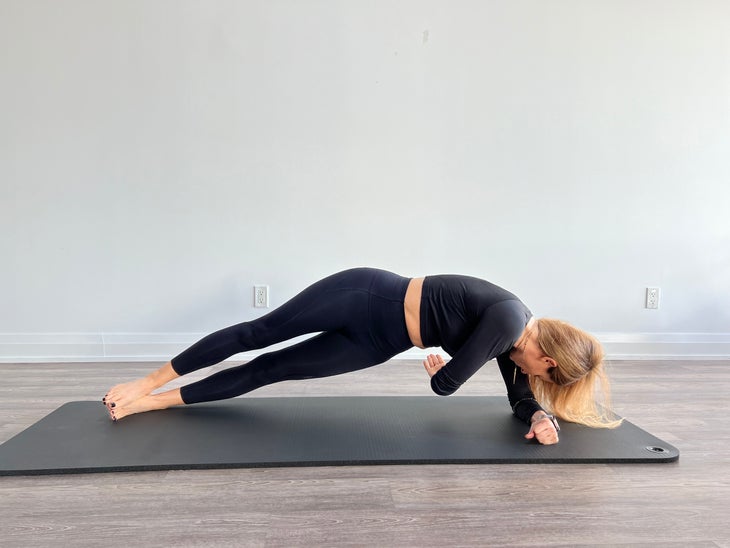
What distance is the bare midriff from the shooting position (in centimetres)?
194

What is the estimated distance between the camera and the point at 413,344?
2.02 meters

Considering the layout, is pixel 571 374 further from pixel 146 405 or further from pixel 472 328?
pixel 146 405

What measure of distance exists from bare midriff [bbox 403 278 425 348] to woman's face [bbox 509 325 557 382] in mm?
357

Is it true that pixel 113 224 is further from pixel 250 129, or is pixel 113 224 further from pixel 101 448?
pixel 101 448

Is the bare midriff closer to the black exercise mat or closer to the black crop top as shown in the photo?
the black crop top

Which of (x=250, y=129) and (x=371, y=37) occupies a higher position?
(x=371, y=37)

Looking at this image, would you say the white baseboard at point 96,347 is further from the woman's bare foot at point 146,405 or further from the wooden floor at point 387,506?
the wooden floor at point 387,506

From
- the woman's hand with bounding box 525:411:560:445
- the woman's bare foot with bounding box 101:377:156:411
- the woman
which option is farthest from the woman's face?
the woman's bare foot with bounding box 101:377:156:411

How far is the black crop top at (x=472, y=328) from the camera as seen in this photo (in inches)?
69.4

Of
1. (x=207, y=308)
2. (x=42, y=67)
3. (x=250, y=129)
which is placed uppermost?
(x=42, y=67)

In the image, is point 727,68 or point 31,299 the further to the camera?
point 727,68

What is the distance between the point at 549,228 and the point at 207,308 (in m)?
2.25

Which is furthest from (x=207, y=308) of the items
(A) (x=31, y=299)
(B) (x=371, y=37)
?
(B) (x=371, y=37)

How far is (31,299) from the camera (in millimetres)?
3230
